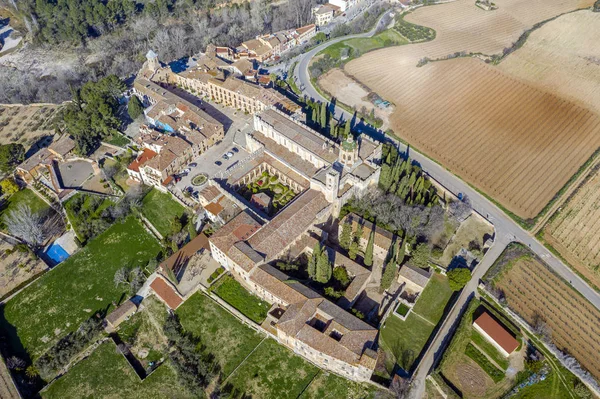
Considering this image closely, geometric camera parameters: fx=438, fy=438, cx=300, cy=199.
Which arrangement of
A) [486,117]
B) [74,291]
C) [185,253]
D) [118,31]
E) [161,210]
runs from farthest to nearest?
1. [118,31]
2. [486,117]
3. [161,210]
4. [185,253]
5. [74,291]

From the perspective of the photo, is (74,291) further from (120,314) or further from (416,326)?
(416,326)

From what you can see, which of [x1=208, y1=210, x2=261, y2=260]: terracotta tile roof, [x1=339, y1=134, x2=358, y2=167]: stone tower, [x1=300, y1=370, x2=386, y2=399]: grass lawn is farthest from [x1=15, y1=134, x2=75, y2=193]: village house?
[x1=300, y1=370, x2=386, y2=399]: grass lawn

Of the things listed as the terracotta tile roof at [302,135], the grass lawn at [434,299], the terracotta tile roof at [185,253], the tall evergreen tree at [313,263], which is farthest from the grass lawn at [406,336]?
the terracotta tile roof at [185,253]

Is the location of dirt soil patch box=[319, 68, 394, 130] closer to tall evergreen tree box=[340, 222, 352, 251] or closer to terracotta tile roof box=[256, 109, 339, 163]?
terracotta tile roof box=[256, 109, 339, 163]

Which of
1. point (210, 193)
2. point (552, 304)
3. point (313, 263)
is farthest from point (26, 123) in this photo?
point (552, 304)

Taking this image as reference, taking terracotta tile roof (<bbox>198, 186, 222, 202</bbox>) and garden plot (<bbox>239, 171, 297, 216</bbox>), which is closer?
terracotta tile roof (<bbox>198, 186, 222, 202</bbox>)

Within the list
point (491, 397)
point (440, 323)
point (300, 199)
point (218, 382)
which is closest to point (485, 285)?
point (440, 323)

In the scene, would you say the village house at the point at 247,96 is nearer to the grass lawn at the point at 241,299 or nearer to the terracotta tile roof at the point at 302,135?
the terracotta tile roof at the point at 302,135
